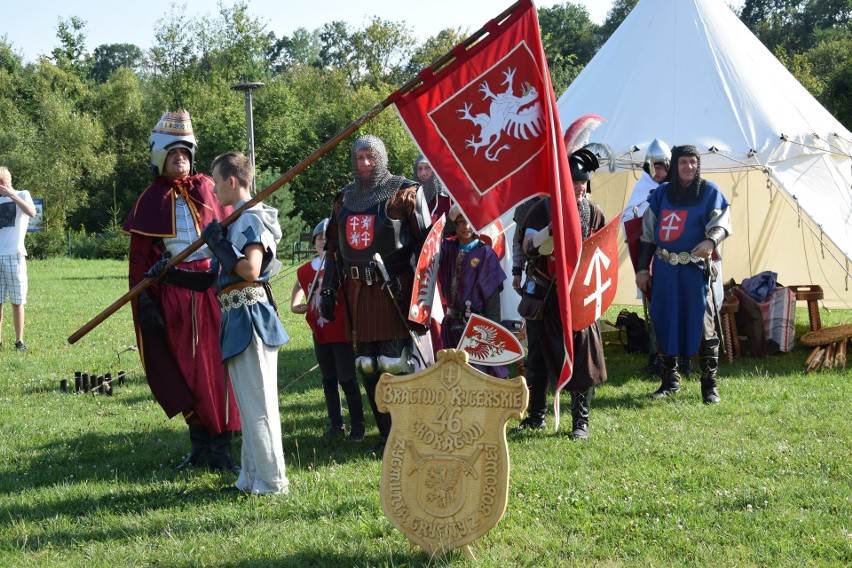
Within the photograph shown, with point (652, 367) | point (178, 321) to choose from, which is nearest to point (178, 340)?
point (178, 321)

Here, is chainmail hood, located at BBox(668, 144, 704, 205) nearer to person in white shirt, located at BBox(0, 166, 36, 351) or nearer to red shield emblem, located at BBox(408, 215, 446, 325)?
red shield emblem, located at BBox(408, 215, 446, 325)

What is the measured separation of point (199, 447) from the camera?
211 inches

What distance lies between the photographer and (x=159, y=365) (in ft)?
17.2

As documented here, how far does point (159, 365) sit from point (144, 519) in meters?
1.11

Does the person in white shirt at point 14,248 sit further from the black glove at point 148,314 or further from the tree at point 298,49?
the tree at point 298,49

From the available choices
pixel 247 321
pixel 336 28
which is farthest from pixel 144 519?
pixel 336 28

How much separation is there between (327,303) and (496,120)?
187cm

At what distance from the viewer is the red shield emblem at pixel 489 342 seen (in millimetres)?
5359

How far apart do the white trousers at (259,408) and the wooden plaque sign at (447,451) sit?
96 cm

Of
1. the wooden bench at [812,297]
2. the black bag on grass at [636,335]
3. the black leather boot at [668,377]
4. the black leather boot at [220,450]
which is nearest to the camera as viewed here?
the black leather boot at [220,450]

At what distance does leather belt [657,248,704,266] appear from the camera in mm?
6582

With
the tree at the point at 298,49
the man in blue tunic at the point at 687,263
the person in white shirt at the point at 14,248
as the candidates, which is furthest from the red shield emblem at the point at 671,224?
the tree at the point at 298,49

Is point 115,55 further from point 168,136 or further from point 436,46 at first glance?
point 168,136

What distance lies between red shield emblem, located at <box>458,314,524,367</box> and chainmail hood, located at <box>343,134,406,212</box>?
89 centimetres
